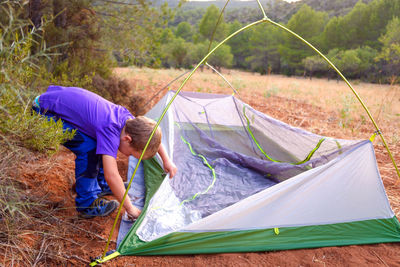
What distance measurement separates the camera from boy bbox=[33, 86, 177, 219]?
182cm

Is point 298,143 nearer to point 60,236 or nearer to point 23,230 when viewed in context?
point 60,236

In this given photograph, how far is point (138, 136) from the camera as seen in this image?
1861 mm

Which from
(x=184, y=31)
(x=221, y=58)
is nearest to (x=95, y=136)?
(x=221, y=58)

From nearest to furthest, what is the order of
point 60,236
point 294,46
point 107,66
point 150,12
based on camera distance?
1. point 60,236
2. point 150,12
3. point 107,66
4. point 294,46

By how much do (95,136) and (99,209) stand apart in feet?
1.85

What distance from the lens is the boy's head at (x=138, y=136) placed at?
186cm

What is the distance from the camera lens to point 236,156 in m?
3.23

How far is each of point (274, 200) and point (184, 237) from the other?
2.22ft

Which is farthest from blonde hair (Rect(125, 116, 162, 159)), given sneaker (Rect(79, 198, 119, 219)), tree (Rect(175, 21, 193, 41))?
tree (Rect(175, 21, 193, 41))

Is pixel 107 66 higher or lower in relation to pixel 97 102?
lower

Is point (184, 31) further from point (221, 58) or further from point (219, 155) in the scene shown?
point (219, 155)

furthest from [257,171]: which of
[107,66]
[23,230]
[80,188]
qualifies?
[107,66]

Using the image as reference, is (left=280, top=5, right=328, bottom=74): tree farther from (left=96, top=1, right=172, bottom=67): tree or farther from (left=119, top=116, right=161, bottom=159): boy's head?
(left=119, top=116, right=161, bottom=159): boy's head

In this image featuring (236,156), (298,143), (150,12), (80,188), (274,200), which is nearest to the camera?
(274,200)
